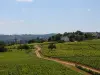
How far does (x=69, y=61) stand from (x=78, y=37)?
125442mm

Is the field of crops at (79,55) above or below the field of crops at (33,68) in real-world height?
above

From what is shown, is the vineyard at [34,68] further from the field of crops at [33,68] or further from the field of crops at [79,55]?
the field of crops at [79,55]

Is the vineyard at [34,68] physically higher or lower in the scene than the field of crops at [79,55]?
lower

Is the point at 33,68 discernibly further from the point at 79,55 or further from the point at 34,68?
the point at 79,55

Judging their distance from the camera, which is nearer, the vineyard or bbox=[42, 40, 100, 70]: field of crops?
the vineyard

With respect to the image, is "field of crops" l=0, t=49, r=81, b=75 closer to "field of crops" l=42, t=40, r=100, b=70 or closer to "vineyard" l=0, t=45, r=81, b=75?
"vineyard" l=0, t=45, r=81, b=75

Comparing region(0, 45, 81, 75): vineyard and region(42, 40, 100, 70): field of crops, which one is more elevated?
A: region(42, 40, 100, 70): field of crops

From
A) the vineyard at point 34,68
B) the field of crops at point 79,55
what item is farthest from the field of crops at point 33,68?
the field of crops at point 79,55

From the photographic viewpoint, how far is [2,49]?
11619 centimetres

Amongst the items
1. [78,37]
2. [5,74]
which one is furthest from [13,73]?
[78,37]

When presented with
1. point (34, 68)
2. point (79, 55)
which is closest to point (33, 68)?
point (34, 68)

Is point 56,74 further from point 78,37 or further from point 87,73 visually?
point 78,37

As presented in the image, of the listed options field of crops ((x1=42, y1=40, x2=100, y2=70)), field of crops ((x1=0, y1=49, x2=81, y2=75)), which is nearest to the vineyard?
field of crops ((x1=0, y1=49, x2=81, y2=75))

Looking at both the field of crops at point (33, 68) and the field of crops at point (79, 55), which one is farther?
the field of crops at point (79, 55)
